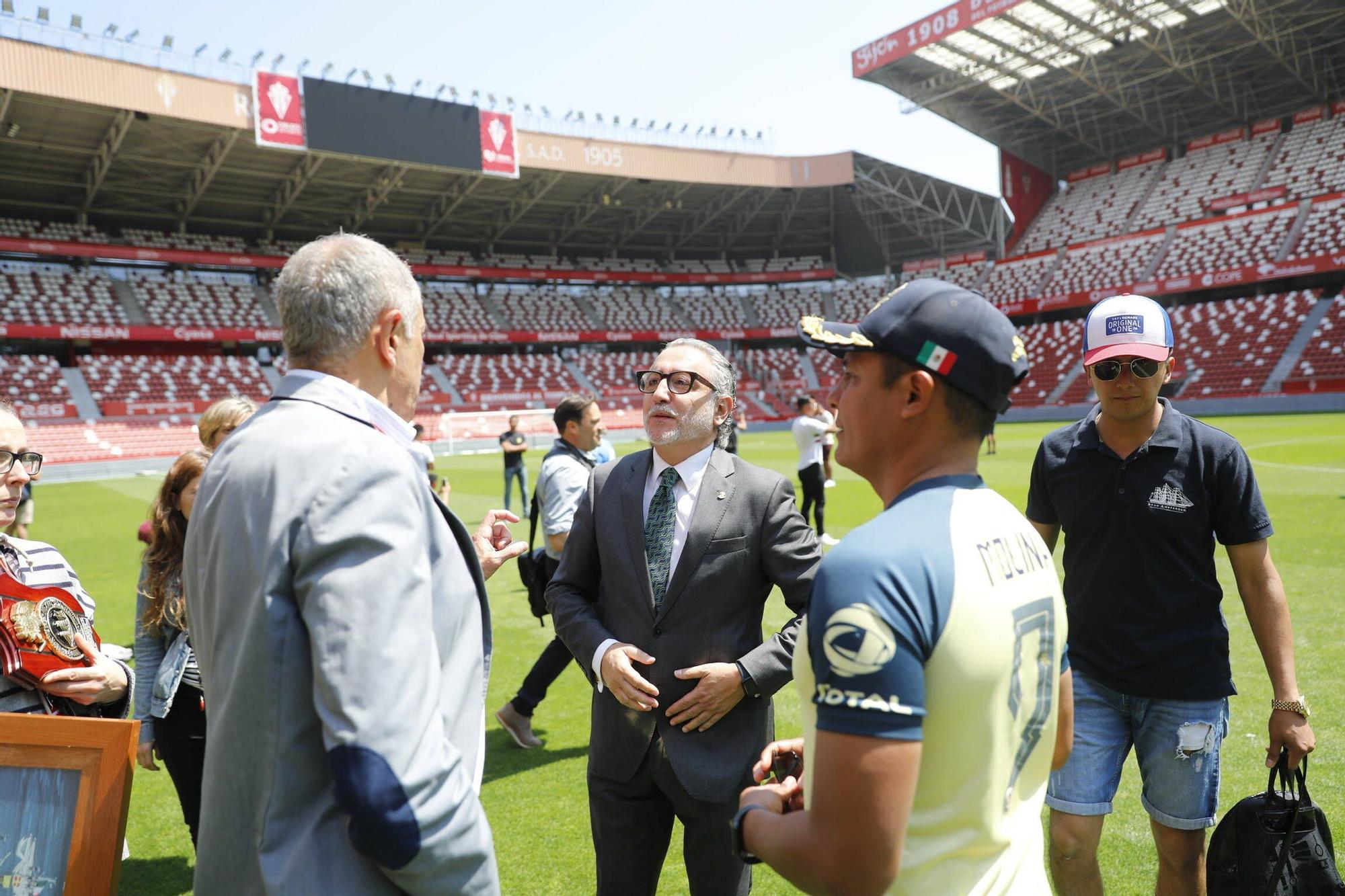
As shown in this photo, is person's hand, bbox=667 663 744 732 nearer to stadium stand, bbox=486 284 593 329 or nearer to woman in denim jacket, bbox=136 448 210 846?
woman in denim jacket, bbox=136 448 210 846

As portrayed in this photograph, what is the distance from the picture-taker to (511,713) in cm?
569

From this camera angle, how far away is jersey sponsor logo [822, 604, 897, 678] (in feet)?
4.26

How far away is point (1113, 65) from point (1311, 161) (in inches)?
534

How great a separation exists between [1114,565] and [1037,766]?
5.46 ft

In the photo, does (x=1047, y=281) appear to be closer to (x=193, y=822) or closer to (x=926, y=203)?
(x=926, y=203)

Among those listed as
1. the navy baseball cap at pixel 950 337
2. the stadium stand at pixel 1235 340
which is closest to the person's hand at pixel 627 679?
the navy baseball cap at pixel 950 337

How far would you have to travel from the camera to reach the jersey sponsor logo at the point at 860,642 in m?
1.30

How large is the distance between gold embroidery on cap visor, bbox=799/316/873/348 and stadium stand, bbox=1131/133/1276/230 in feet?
187

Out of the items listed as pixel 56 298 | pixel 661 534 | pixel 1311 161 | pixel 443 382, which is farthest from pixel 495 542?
pixel 1311 161

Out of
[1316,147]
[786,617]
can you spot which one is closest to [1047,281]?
[1316,147]

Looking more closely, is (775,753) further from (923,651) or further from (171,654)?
(171,654)

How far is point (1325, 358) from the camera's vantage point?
3672cm

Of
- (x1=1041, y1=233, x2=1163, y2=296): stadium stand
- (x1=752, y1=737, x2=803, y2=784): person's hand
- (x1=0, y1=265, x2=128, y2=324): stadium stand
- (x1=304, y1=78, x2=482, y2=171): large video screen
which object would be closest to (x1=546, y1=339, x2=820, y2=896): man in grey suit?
(x1=752, y1=737, x2=803, y2=784): person's hand

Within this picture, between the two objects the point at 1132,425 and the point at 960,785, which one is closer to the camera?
the point at 960,785
